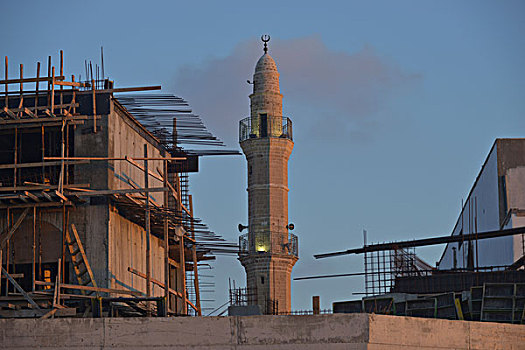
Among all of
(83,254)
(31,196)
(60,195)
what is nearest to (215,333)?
(83,254)

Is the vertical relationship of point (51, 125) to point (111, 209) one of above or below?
above

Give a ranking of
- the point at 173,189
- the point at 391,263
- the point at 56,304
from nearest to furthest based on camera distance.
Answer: the point at 56,304 < the point at 173,189 < the point at 391,263

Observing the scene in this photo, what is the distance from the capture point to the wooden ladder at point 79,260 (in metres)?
27.7

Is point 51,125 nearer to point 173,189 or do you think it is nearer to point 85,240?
point 85,240

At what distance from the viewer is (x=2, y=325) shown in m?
22.0

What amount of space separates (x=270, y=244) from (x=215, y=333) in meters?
34.9

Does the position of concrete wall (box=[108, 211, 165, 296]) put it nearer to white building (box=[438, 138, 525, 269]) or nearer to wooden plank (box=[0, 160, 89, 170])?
wooden plank (box=[0, 160, 89, 170])

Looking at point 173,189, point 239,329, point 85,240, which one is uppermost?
point 173,189

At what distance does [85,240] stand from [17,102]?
200 inches

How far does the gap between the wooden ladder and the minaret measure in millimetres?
28018

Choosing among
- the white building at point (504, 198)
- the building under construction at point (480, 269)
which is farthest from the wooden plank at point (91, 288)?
the white building at point (504, 198)

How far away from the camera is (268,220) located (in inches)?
2227

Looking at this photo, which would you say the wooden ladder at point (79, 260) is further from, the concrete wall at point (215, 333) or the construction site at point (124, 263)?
the concrete wall at point (215, 333)

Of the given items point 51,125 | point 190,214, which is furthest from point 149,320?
point 190,214
